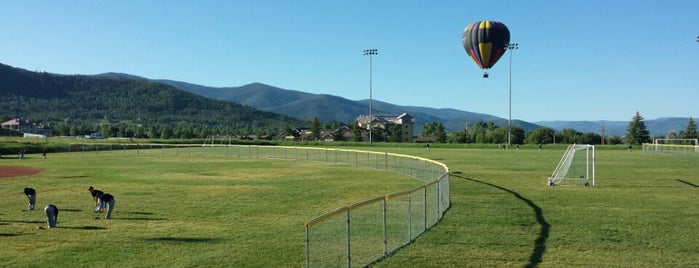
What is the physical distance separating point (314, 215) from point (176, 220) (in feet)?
14.8

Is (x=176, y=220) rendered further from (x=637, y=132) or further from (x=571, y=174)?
(x=637, y=132)

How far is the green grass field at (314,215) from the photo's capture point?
12.0m

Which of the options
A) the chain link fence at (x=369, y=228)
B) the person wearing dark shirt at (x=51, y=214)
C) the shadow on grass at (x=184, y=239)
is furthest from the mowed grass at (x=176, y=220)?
the chain link fence at (x=369, y=228)

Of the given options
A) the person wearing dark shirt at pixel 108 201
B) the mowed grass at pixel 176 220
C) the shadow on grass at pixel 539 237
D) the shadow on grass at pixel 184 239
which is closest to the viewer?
the shadow on grass at pixel 539 237

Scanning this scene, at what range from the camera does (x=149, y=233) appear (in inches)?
596

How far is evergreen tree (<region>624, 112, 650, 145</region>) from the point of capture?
411 ft

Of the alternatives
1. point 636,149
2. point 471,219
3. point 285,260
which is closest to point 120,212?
point 285,260

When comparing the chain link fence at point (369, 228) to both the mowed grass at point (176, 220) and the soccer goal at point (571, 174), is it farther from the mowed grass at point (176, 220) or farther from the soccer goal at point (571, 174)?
the soccer goal at point (571, 174)

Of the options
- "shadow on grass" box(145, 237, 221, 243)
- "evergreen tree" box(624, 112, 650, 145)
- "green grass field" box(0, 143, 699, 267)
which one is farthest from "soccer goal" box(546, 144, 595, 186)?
"evergreen tree" box(624, 112, 650, 145)

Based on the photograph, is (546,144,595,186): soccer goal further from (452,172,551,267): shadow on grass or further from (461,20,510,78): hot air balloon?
(461,20,510,78): hot air balloon

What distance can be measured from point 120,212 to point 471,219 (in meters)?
12.3

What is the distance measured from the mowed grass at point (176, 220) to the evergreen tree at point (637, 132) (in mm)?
113604

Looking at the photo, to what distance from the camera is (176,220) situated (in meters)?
17.3

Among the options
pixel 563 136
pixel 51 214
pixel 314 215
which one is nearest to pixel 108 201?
pixel 51 214
